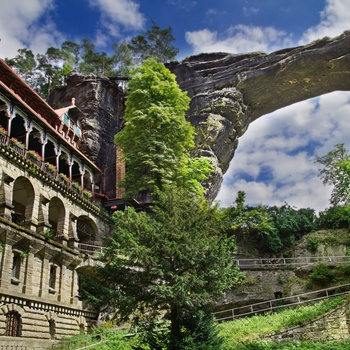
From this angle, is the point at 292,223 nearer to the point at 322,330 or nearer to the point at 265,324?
the point at 265,324

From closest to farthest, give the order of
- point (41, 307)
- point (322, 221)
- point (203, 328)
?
point (203, 328)
point (41, 307)
point (322, 221)

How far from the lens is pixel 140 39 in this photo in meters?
56.3

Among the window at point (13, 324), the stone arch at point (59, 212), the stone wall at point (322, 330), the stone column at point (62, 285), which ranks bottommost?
the stone wall at point (322, 330)

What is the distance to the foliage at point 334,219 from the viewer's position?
33.5 metres

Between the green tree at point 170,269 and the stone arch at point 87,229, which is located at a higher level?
the stone arch at point 87,229

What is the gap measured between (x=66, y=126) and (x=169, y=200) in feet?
72.5

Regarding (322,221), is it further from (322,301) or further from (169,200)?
(169,200)

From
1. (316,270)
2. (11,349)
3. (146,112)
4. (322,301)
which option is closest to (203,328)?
(11,349)

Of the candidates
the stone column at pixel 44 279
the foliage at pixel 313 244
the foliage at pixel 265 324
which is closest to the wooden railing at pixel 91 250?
the stone column at pixel 44 279

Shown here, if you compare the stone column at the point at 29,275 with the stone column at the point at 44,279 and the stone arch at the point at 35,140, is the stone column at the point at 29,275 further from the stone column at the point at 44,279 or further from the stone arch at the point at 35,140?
the stone arch at the point at 35,140

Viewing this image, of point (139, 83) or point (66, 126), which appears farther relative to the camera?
point (66, 126)

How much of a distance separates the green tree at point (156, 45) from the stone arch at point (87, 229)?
2991 cm

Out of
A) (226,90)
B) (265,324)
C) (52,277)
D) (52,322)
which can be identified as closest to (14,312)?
(52,322)

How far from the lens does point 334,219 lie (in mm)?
34656
